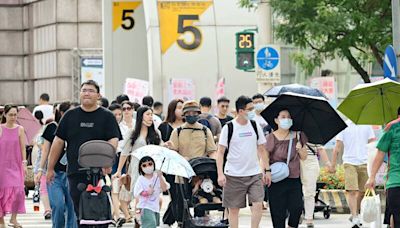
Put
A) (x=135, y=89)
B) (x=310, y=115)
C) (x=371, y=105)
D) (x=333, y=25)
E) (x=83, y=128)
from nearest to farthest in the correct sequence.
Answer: (x=83, y=128)
(x=310, y=115)
(x=371, y=105)
(x=333, y=25)
(x=135, y=89)

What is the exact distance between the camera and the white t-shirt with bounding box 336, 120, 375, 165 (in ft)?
58.3

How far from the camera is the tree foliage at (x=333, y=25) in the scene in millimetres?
23812

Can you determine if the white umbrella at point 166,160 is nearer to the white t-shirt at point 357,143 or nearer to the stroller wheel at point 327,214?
the white t-shirt at point 357,143

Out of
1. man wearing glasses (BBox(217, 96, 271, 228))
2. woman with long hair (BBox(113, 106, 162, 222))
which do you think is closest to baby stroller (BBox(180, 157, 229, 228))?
woman with long hair (BBox(113, 106, 162, 222))

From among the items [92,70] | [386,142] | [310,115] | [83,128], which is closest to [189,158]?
[310,115]

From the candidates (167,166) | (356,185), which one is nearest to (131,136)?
(167,166)

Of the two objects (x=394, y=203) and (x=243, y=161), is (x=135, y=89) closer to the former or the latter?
(x=243, y=161)

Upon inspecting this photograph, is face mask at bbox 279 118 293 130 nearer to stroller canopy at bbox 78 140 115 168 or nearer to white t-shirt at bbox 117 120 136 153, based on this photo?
stroller canopy at bbox 78 140 115 168

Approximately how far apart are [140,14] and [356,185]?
21948mm

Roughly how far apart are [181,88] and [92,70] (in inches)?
694

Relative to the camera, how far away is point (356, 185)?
17891mm

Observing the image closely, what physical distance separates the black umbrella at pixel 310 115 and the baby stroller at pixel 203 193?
182 cm

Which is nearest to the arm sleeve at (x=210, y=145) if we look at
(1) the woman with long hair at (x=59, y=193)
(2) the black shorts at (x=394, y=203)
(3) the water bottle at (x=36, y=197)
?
(1) the woman with long hair at (x=59, y=193)

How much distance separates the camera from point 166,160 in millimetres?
15055
